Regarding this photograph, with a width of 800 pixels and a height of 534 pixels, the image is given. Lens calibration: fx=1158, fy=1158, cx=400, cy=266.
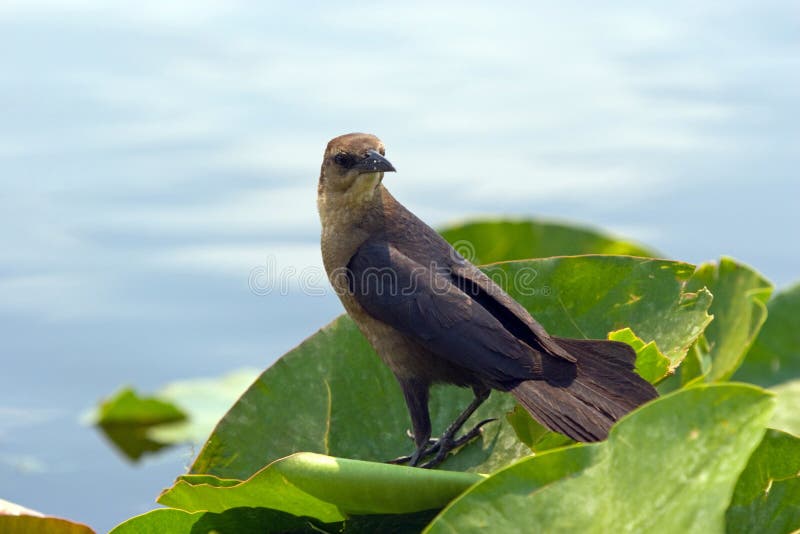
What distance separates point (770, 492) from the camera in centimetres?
219

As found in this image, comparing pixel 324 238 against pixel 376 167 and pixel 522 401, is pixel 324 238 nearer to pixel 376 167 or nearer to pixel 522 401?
pixel 376 167

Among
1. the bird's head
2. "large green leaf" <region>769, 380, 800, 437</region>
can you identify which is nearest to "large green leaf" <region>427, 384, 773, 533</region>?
the bird's head

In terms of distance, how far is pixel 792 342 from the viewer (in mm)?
5031

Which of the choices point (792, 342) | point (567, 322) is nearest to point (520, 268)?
point (567, 322)

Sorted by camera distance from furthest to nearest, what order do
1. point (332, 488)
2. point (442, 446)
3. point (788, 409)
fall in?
point (788, 409) < point (442, 446) < point (332, 488)

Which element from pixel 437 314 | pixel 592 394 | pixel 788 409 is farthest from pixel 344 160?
pixel 788 409

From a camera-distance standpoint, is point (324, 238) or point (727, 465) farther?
point (324, 238)

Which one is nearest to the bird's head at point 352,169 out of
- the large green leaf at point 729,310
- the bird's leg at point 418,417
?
the bird's leg at point 418,417

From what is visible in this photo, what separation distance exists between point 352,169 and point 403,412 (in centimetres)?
86

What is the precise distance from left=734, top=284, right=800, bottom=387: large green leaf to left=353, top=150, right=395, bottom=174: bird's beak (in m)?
2.23

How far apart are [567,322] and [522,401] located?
0.43 meters

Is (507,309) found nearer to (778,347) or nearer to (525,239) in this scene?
(525,239)

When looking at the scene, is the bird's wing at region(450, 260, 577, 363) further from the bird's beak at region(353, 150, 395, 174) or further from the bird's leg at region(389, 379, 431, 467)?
the bird's beak at region(353, 150, 395, 174)

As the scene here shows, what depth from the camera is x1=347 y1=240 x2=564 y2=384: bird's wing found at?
2748 millimetres
